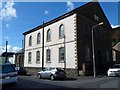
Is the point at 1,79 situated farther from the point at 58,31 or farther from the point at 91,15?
the point at 91,15


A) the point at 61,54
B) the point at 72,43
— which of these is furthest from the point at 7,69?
the point at 61,54

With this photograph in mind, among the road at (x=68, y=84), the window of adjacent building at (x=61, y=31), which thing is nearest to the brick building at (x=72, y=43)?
the window of adjacent building at (x=61, y=31)

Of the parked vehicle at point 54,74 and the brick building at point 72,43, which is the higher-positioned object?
the brick building at point 72,43

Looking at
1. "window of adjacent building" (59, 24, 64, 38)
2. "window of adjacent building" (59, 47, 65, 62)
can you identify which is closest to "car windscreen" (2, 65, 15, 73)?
"window of adjacent building" (59, 47, 65, 62)

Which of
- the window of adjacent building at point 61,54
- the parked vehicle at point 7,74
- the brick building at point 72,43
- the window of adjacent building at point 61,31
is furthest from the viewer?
the window of adjacent building at point 61,31

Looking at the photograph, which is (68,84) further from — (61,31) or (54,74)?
(61,31)

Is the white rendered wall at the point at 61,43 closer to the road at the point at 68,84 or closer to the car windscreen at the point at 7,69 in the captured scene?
the road at the point at 68,84

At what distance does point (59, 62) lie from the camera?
27594 mm

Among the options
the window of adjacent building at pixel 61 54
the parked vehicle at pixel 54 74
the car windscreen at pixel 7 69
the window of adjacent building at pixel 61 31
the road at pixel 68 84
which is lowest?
the road at pixel 68 84

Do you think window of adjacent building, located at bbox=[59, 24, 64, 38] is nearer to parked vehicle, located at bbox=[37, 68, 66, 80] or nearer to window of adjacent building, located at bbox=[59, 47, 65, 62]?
window of adjacent building, located at bbox=[59, 47, 65, 62]

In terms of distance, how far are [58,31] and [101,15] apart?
34.3ft

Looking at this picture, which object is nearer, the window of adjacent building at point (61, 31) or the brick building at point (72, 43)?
Answer: the brick building at point (72, 43)

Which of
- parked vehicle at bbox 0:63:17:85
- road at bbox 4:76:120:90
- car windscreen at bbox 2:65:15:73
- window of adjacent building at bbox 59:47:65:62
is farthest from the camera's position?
window of adjacent building at bbox 59:47:65:62

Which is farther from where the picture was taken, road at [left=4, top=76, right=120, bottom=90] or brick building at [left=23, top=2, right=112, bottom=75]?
brick building at [left=23, top=2, right=112, bottom=75]
